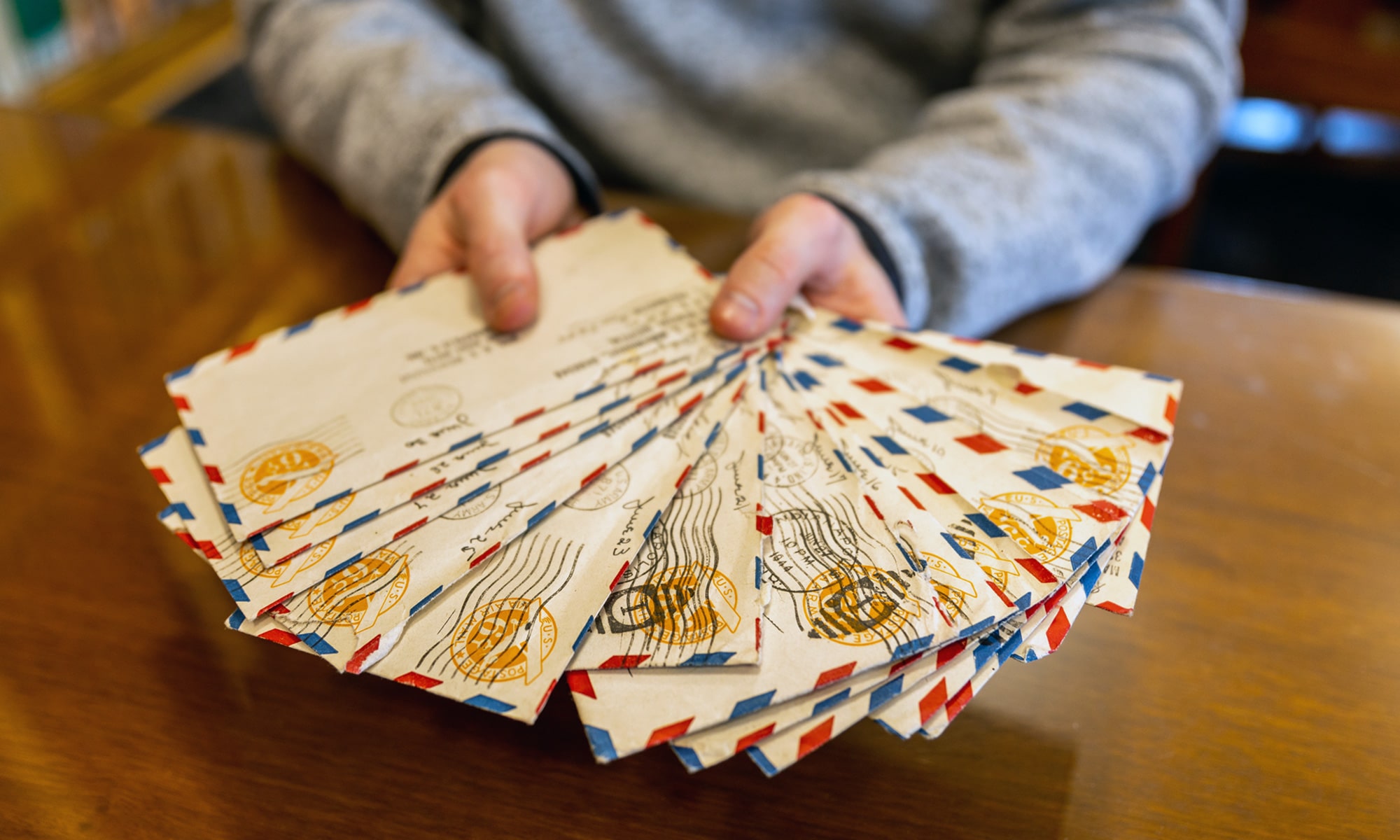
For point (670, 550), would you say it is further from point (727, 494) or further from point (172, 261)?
point (172, 261)

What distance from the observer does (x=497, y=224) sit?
1.86ft

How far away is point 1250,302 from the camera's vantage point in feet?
2.19

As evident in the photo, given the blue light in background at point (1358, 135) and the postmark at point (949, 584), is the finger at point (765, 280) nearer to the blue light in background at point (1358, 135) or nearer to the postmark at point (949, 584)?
the postmark at point (949, 584)

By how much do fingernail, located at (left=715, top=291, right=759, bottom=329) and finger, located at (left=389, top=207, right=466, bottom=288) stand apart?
19cm

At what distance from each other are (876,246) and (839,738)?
336 mm

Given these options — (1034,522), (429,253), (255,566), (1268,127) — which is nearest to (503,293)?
(429,253)

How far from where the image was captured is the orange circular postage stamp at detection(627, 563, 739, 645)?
1.18 ft

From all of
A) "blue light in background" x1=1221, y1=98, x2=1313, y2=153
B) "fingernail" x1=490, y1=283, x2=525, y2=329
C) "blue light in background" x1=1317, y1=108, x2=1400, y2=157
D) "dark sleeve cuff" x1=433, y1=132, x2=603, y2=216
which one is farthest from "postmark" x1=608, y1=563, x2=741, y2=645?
"blue light in background" x1=1317, y1=108, x2=1400, y2=157

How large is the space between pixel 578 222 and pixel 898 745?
1.52 ft

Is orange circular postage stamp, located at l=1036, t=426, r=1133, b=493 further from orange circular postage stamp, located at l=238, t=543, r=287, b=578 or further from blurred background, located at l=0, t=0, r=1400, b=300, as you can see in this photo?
blurred background, located at l=0, t=0, r=1400, b=300

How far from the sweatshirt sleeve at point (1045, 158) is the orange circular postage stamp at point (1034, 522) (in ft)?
0.75

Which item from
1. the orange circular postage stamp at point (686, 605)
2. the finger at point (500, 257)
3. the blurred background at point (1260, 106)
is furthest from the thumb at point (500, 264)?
the blurred background at point (1260, 106)

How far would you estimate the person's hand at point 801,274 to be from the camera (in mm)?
515

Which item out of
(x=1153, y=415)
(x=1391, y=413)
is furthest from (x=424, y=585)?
(x=1391, y=413)
